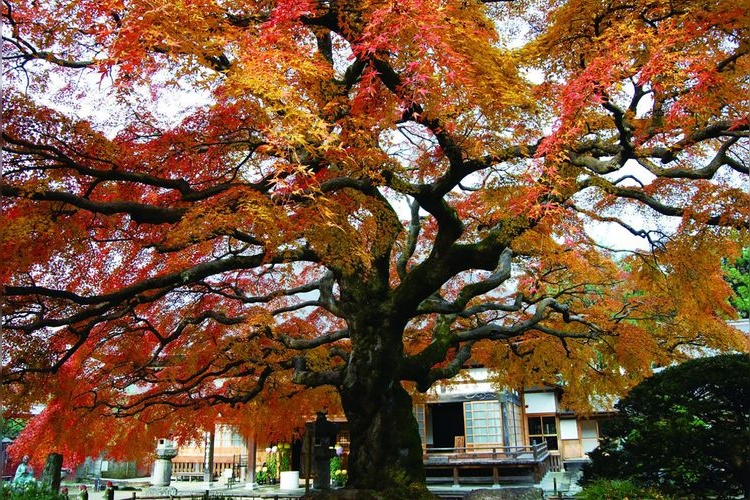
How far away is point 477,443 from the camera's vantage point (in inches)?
821

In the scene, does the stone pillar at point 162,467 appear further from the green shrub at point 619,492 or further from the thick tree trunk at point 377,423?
the green shrub at point 619,492

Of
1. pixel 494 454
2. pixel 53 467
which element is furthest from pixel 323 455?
pixel 494 454

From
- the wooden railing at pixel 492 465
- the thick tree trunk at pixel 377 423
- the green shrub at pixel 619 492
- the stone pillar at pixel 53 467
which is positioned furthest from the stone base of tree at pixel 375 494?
the wooden railing at pixel 492 465

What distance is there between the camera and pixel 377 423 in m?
9.92

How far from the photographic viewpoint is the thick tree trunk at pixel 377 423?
962cm

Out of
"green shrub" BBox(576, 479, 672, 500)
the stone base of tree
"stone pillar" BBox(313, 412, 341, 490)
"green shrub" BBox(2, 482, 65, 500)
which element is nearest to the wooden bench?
"stone pillar" BBox(313, 412, 341, 490)

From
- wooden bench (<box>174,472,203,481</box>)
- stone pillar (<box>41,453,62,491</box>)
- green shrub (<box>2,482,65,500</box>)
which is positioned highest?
green shrub (<box>2,482,65,500</box>)

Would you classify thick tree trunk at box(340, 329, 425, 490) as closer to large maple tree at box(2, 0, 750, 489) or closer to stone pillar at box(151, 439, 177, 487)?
large maple tree at box(2, 0, 750, 489)

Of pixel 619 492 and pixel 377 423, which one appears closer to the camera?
pixel 619 492

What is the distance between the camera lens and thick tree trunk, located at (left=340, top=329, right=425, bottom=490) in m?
9.62

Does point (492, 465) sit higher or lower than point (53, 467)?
lower

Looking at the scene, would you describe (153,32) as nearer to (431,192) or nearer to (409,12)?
(409,12)

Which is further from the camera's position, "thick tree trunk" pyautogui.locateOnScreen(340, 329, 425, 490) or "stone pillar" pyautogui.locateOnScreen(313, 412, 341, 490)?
"stone pillar" pyautogui.locateOnScreen(313, 412, 341, 490)

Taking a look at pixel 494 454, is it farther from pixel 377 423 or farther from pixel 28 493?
pixel 28 493
